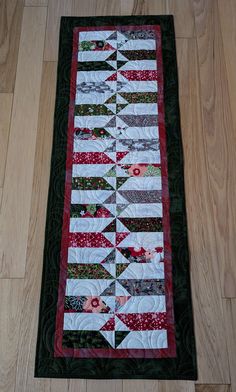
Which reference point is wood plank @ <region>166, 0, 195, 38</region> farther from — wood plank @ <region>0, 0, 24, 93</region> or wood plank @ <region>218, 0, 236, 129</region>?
wood plank @ <region>0, 0, 24, 93</region>

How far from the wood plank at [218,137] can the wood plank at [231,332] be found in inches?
1.3

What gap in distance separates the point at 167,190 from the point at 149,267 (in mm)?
273

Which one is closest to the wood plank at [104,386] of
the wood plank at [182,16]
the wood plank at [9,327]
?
the wood plank at [9,327]

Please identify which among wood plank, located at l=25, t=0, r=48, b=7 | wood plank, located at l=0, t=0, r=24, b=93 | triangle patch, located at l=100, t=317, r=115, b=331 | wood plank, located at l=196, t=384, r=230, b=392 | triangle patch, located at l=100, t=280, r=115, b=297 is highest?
wood plank, located at l=25, t=0, r=48, b=7

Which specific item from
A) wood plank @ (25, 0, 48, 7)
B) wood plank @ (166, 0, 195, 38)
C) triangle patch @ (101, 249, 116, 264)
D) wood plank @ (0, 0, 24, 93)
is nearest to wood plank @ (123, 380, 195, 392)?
triangle patch @ (101, 249, 116, 264)

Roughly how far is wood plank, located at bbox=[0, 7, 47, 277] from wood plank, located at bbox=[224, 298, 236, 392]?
64 centimetres

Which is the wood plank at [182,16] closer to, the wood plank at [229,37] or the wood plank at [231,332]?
the wood plank at [229,37]

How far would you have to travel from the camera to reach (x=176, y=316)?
1.20m

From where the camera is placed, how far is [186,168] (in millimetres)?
1390

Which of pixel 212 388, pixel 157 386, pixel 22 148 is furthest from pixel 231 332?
pixel 22 148

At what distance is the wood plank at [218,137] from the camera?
1.27m

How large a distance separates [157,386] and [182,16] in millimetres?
1376

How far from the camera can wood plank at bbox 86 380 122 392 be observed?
1123 mm

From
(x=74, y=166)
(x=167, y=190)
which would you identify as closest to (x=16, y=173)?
(x=74, y=166)
